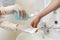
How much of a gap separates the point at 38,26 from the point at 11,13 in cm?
20

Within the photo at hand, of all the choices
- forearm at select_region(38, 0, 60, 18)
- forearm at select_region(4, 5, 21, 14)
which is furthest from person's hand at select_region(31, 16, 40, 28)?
forearm at select_region(4, 5, 21, 14)

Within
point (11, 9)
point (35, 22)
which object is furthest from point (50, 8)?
point (11, 9)

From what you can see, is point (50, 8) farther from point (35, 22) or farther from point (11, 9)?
point (11, 9)

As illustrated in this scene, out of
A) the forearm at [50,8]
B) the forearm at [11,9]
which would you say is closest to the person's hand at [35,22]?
the forearm at [50,8]

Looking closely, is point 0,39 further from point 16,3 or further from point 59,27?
point 59,27

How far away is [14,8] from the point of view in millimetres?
705

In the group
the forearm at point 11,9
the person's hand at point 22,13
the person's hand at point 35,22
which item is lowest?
the person's hand at point 35,22

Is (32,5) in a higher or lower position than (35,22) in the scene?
higher

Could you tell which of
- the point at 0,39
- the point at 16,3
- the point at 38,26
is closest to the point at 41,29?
the point at 38,26

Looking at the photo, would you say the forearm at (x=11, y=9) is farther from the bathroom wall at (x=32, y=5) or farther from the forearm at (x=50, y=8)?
the forearm at (x=50, y=8)

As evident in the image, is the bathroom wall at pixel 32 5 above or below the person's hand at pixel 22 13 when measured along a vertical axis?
above

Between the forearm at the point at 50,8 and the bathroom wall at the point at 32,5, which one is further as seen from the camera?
the bathroom wall at the point at 32,5

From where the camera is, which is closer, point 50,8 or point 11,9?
point 50,8

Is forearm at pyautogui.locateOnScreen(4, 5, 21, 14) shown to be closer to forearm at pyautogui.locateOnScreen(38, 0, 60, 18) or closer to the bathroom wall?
the bathroom wall
